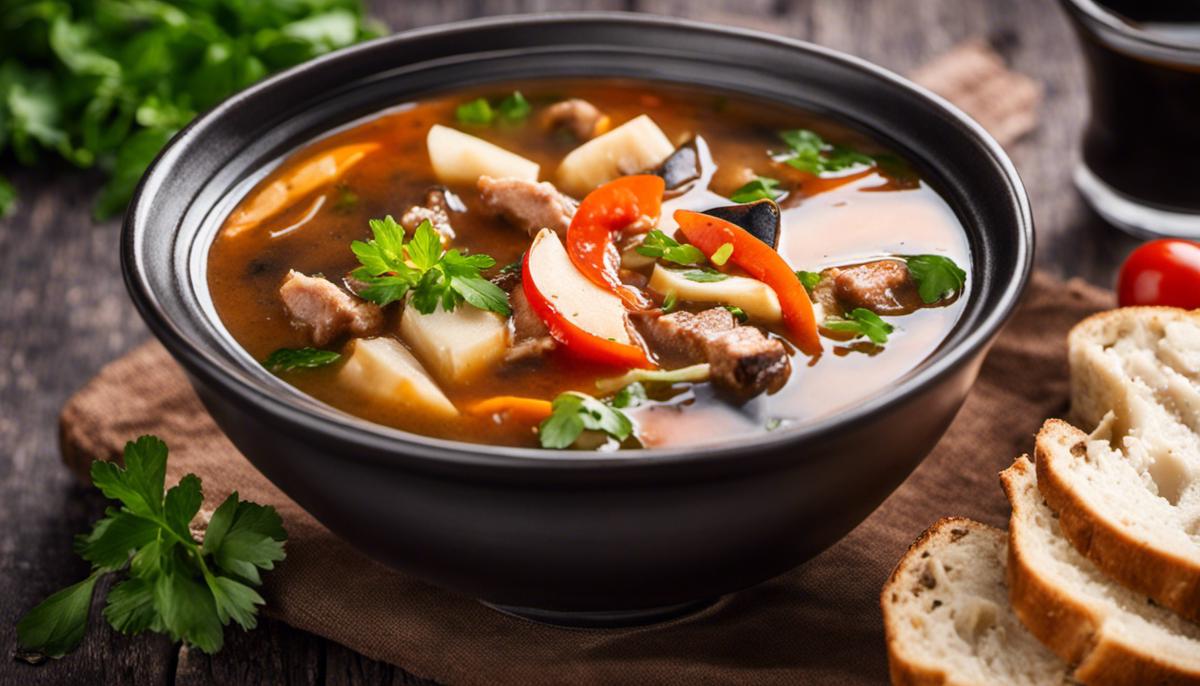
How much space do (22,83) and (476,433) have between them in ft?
11.0

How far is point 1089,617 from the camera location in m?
2.86

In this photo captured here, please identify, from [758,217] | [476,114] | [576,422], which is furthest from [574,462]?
[476,114]

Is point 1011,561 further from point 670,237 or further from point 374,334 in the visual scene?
point 374,334

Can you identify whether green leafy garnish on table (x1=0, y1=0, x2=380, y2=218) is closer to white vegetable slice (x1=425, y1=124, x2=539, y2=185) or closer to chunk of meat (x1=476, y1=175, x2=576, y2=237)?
white vegetable slice (x1=425, y1=124, x2=539, y2=185)

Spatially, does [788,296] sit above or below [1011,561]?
above

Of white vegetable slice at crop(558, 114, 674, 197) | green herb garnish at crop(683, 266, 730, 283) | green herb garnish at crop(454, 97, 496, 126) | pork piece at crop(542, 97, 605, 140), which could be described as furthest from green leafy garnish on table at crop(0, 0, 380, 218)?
green herb garnish at crop(683, 266, 730, 283)

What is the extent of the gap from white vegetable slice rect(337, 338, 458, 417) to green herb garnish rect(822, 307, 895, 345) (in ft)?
2.94

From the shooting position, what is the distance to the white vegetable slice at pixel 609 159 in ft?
12.3

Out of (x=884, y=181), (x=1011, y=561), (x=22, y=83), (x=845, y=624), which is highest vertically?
(x=884, y=181)

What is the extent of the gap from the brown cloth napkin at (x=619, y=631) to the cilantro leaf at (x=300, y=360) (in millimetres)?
540

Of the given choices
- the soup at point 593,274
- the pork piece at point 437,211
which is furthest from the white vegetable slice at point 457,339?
the pork piece at point 437,211

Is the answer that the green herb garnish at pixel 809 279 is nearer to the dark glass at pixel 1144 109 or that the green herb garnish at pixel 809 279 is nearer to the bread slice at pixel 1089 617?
the bread slice at pixel 1089 617

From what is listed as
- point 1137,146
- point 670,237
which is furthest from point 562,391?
point 1137,146

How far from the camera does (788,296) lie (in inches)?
128
